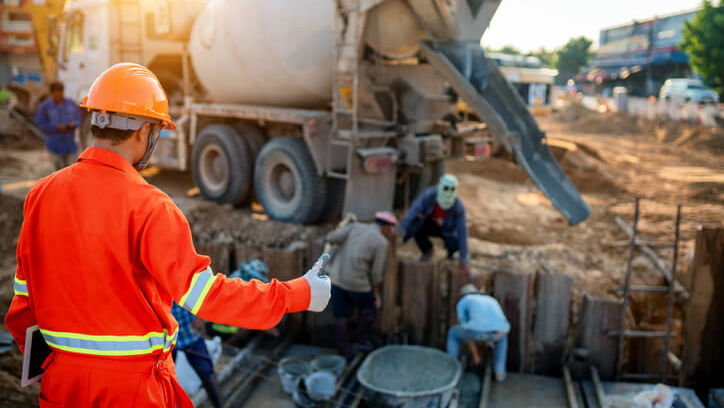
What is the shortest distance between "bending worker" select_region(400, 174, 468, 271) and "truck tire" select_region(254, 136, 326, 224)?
4.84 ft

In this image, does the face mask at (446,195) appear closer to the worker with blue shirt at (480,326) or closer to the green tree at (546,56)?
the worker with blue shirt at (480,326)

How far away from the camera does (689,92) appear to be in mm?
28594

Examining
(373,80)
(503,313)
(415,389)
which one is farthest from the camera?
(373,80)

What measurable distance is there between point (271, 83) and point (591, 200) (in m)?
6.81

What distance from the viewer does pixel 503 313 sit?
5852 millimetres

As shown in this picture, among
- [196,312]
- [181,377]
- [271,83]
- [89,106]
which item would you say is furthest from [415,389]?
[271,83]

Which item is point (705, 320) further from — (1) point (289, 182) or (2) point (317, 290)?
(1) point (289, 182)

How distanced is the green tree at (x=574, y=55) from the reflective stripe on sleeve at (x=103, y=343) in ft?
178

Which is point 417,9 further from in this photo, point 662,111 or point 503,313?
point 662,111

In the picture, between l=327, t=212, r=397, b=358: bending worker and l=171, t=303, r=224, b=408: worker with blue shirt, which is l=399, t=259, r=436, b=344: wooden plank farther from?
l=171, t=303, r=224, b=408: worker with blue shirt

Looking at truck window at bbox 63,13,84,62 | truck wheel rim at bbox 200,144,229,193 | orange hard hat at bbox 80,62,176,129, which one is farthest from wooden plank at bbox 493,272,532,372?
truck window at bbox 63,13,84,62

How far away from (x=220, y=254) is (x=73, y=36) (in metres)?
6.21

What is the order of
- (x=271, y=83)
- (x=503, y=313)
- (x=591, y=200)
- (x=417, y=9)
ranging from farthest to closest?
(x=591, y=200) → (x=271, y=83) → (x=417, y=9) → (x=503, y=313)

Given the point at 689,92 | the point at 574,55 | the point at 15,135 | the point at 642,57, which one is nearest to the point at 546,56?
the point at 574,55
